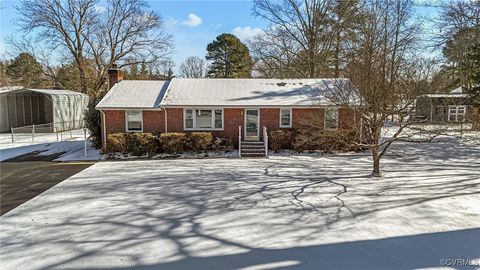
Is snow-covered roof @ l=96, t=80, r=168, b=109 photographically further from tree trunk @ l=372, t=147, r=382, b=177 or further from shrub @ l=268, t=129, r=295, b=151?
tree trunk @ l=372, t=147, r=382, b=177

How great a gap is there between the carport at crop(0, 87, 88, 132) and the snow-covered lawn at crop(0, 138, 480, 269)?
1763 centimetres

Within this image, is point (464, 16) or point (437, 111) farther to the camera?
point (437, 111)

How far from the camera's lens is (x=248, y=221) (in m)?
6.36

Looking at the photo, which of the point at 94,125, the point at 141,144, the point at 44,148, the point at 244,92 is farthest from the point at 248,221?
the point at 44,148

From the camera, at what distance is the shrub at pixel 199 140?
15562 millimetres

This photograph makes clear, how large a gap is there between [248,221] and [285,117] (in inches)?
435

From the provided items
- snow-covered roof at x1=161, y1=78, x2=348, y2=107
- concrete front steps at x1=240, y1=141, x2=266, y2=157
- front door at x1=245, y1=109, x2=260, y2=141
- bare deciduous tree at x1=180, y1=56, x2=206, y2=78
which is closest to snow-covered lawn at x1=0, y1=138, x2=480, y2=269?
concrete front steps at x1=240, y1=141, x2=266, y2=157

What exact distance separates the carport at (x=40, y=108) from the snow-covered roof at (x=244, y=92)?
12781 millimetres

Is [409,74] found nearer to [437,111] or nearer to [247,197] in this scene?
[247,197]

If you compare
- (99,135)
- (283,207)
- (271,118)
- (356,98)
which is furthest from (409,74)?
(99,135)

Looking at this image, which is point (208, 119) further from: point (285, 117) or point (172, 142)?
point (285, 117)

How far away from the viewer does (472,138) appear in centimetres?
1980

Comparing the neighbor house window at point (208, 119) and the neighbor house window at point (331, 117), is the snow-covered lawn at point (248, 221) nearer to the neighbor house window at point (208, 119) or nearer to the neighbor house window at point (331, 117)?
the neighbor house window at point (331, 117)

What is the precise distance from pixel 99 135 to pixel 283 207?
13.3m
